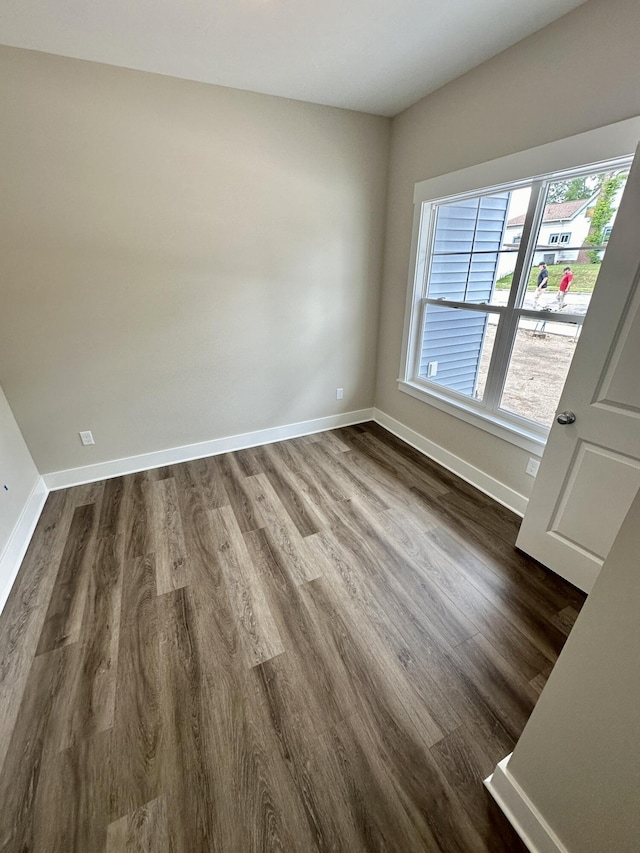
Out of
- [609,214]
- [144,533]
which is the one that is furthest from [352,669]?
[609,214]

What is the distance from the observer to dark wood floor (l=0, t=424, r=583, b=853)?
1.02 m

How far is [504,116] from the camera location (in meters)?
1.88

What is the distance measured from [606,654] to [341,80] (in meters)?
3.04

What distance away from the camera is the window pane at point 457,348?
2.45 metres

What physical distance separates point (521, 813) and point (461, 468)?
1.92 m

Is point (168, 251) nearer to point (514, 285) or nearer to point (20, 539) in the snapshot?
point (20, 539)

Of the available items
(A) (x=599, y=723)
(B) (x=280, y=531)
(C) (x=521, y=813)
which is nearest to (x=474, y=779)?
(C) (x=521, y=813)

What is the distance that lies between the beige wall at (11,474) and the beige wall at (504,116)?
293 centimetres

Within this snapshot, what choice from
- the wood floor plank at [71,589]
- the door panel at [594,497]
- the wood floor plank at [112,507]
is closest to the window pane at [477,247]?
the door panel at [594,497]

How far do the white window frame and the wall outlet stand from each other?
0.07m

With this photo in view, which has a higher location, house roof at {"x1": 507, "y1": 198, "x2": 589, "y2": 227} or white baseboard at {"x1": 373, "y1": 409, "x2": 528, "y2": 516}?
house roof at {"x1": 507, "y1": 198, "x2": 589, "y2": 227}

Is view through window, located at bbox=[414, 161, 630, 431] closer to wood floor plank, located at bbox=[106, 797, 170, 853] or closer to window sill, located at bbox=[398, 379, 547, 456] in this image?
window sill, located at bbox=[398, 379, 547, 456]

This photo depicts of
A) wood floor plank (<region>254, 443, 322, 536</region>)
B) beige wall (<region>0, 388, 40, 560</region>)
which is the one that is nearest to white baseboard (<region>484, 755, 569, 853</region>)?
wood floor plank (<region>254, 443, 322, 536</region>)

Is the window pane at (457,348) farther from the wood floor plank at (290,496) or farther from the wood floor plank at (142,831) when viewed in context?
the wood floor plank at (142,831)
